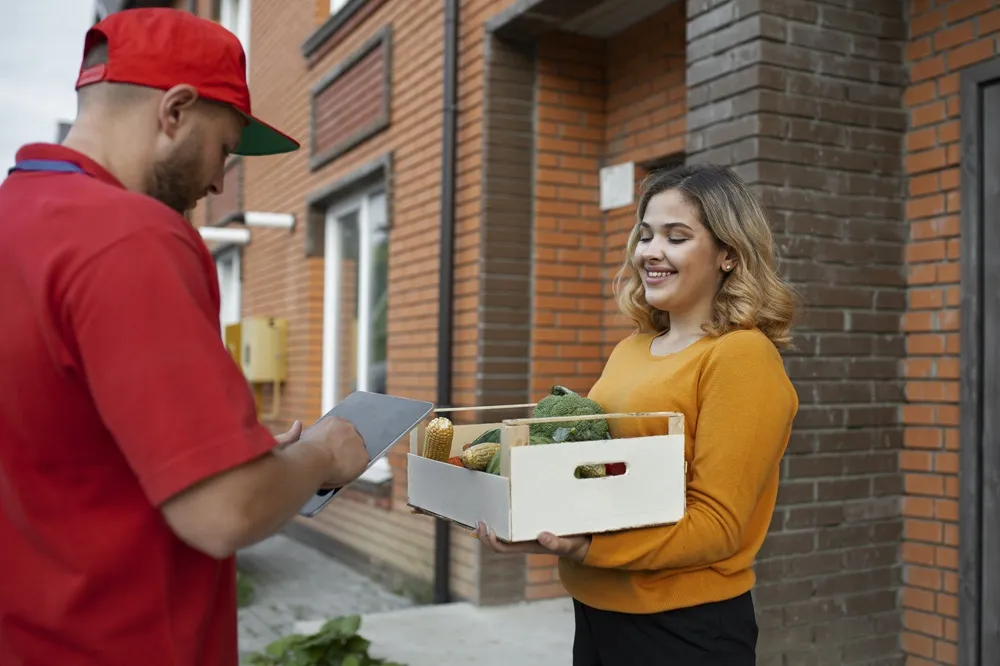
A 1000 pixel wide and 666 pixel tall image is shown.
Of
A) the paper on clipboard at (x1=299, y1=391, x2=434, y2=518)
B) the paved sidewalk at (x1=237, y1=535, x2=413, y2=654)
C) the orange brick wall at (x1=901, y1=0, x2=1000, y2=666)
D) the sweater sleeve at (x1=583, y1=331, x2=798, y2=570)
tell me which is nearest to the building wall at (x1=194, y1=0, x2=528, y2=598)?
the paved sidewalk at (x1=237, y1=535, x2=413, y2=654)

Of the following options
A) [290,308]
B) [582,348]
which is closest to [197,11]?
[290,308]

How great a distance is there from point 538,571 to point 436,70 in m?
3.23

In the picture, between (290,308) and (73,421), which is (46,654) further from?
(290,308)

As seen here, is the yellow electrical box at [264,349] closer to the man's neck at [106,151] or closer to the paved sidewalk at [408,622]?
the paved sidewalk at [408,622]

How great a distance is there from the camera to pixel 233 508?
1266mm

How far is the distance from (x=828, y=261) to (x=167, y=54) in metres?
2.89

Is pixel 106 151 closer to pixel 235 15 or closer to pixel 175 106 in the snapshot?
pixel 175 106

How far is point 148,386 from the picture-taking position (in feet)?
4.00

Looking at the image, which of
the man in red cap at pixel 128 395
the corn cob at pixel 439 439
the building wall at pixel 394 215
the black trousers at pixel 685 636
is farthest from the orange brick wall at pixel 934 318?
the man in red cap at pixel 128 395

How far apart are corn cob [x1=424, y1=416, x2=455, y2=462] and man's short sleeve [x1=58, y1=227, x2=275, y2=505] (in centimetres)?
92

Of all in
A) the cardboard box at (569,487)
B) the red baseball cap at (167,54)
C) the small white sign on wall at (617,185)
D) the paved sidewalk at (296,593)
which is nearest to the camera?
the red baseball cap at (167,54)

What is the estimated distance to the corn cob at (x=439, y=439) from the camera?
2148 mm

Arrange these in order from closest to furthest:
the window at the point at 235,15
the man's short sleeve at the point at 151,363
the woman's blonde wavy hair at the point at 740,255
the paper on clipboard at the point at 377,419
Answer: the man's short sleeve at the point at 151,363
the paper on clipboard at the point at 377,419
the woman's blonde wavy hair at the point at 740,255
the window at the point at 235,15

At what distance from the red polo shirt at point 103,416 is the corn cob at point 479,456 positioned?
689 mm
